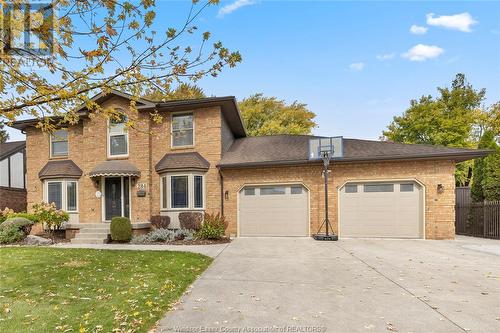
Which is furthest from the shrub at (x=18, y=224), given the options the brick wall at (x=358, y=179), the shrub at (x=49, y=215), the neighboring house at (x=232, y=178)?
the brick wall at (x=358, y=179)

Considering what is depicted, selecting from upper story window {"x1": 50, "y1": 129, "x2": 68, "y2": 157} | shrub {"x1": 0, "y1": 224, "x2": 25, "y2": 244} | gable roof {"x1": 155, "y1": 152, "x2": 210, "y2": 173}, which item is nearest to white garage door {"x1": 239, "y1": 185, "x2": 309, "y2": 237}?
gable roof {"x1": 155, "y1": 152, "x2": 210, "y2": 173}

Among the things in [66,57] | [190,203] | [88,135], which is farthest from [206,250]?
[88,135]

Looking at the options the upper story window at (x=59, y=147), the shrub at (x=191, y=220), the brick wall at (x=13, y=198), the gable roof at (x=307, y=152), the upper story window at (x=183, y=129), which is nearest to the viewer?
the gable roof at (x=307, y=152)

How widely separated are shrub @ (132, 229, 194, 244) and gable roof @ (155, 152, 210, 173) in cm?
289

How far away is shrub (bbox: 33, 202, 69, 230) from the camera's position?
41.6 feet

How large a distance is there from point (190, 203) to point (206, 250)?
3989 millimetres

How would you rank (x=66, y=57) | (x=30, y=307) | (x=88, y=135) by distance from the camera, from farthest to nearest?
(x=88, y=135), (x=30, y=307), (x=66, y=57)

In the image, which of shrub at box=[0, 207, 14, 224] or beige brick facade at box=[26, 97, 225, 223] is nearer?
shrub at box=[0, 207, 14, 224]

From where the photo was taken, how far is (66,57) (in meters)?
4.35

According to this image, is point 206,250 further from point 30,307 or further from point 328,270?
point 30,307

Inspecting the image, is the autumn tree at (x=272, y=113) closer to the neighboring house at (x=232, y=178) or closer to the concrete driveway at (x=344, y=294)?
the neighboring house at (x=232, y=178)

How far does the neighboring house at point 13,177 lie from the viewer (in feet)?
58.7

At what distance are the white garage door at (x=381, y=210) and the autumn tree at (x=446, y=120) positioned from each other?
16659mm

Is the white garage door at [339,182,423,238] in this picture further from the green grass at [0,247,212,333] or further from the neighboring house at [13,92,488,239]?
the green grass at [0,247,212,333]
